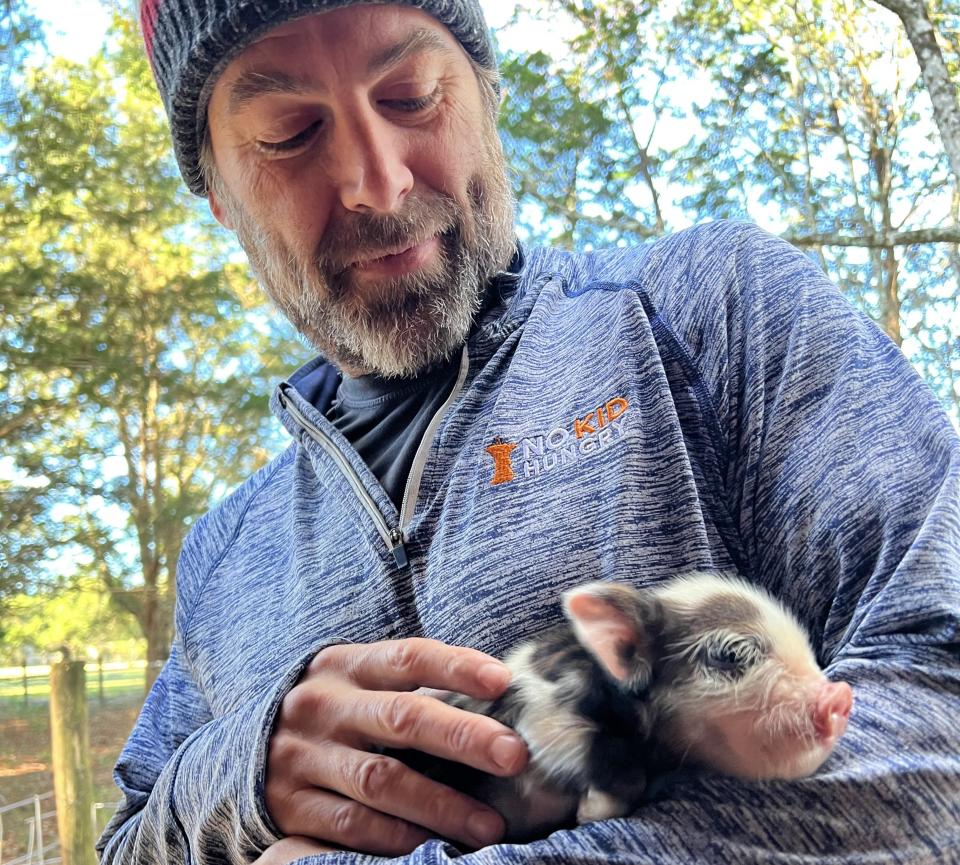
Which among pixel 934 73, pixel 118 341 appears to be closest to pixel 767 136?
pixel 934 73

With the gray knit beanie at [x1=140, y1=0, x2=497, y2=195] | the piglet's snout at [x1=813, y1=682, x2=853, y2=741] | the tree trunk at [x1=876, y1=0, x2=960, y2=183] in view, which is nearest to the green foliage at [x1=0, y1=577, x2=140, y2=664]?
the gray knit beanie at [x1=140, y1=0, x2=497, y2=195]

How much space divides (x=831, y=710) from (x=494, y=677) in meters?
0.25

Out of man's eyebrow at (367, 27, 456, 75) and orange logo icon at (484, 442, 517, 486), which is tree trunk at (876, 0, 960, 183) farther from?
orange logo icon at (484, 442, 517, 486)

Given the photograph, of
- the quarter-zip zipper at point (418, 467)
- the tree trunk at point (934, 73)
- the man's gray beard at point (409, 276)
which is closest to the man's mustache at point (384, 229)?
the man's gray beard at point (409, 276)

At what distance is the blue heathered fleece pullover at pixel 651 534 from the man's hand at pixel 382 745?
37mm

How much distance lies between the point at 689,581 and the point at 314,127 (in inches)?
30.5

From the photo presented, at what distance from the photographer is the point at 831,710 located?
53 cm

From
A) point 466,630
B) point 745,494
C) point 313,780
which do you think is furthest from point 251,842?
point 745,494

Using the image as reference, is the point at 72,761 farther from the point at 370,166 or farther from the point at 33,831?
the point at 370,166

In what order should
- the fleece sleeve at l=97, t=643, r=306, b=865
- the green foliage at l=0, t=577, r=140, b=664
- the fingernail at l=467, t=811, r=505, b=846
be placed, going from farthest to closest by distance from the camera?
the green foliage at l=0, t=577, r=140, b=664, the fleece sleeve at l=97, t=643, r=306, b=865, the fingernail at l=467, t=811, r=505, b=846

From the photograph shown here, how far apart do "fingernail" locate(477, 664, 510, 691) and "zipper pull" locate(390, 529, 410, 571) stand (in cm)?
38

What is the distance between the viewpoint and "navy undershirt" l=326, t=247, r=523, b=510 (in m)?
1.17

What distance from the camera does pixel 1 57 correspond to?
10.0 feet

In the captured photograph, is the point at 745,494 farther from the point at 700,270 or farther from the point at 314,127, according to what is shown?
the point at 314,127
